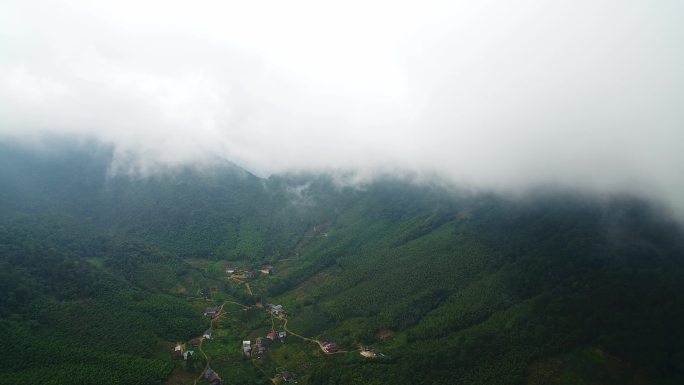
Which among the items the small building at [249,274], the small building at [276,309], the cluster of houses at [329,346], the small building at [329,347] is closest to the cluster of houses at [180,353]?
the small building at [276,309]

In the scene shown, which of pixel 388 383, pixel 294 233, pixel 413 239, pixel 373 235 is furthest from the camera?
pixel 294 233

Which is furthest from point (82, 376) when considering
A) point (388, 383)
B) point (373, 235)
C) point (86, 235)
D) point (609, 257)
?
point (609, 257)

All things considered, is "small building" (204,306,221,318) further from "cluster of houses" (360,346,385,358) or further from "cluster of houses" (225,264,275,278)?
"cluster of houses" (360,346,385,358)

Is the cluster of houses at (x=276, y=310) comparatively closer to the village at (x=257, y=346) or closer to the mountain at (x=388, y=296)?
the village at (x=257, y=346)

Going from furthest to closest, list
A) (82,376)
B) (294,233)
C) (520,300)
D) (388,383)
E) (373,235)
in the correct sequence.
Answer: (294,233) → (373,235) → (520,300) → (388,383) → (82,376)

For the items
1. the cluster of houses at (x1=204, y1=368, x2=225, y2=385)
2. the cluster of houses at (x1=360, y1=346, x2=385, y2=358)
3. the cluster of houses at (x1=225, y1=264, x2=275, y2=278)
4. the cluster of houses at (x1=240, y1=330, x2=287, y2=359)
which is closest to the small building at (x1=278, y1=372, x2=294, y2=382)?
the cluster of houses at (x1=240, y1=330, x2=287, y2=359)

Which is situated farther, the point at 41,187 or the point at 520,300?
the point at 41,187

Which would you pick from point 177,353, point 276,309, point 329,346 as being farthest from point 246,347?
point 276,309

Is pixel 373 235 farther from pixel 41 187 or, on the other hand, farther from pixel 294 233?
pixel 41 187
